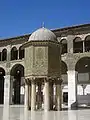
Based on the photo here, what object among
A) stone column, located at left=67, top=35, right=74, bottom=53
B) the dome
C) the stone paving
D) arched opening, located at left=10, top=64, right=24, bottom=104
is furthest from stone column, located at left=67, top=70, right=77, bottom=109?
arched opening, located at left=10, top=64, right=24, bottom=104

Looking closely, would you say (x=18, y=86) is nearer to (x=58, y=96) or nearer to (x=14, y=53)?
(x=14, y=53)

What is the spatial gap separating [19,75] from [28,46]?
1545 centimetres

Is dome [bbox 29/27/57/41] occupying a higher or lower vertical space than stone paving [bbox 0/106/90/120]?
higher

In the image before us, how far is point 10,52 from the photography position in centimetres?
2708

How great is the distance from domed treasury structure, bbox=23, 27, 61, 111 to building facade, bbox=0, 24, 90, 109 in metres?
1.22

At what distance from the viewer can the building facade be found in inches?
883

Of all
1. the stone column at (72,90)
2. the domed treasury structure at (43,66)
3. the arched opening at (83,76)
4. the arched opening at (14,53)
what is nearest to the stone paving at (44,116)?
the domed treasury structure at (43,66)

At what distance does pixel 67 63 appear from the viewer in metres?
22.8

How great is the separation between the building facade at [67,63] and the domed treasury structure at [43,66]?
1.22 metres

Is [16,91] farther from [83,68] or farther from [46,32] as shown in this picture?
[46,32]

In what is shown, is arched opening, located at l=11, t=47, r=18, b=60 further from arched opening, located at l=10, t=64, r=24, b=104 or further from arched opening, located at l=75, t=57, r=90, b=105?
arched opening, located at l=75, t=57, r=90, b=105

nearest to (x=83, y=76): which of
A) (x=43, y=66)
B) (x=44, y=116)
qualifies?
(x=43, y=66)

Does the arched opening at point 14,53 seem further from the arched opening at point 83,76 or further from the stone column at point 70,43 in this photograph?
the arched opening at point 83,76

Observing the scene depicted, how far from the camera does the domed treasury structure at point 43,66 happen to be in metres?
16.2
